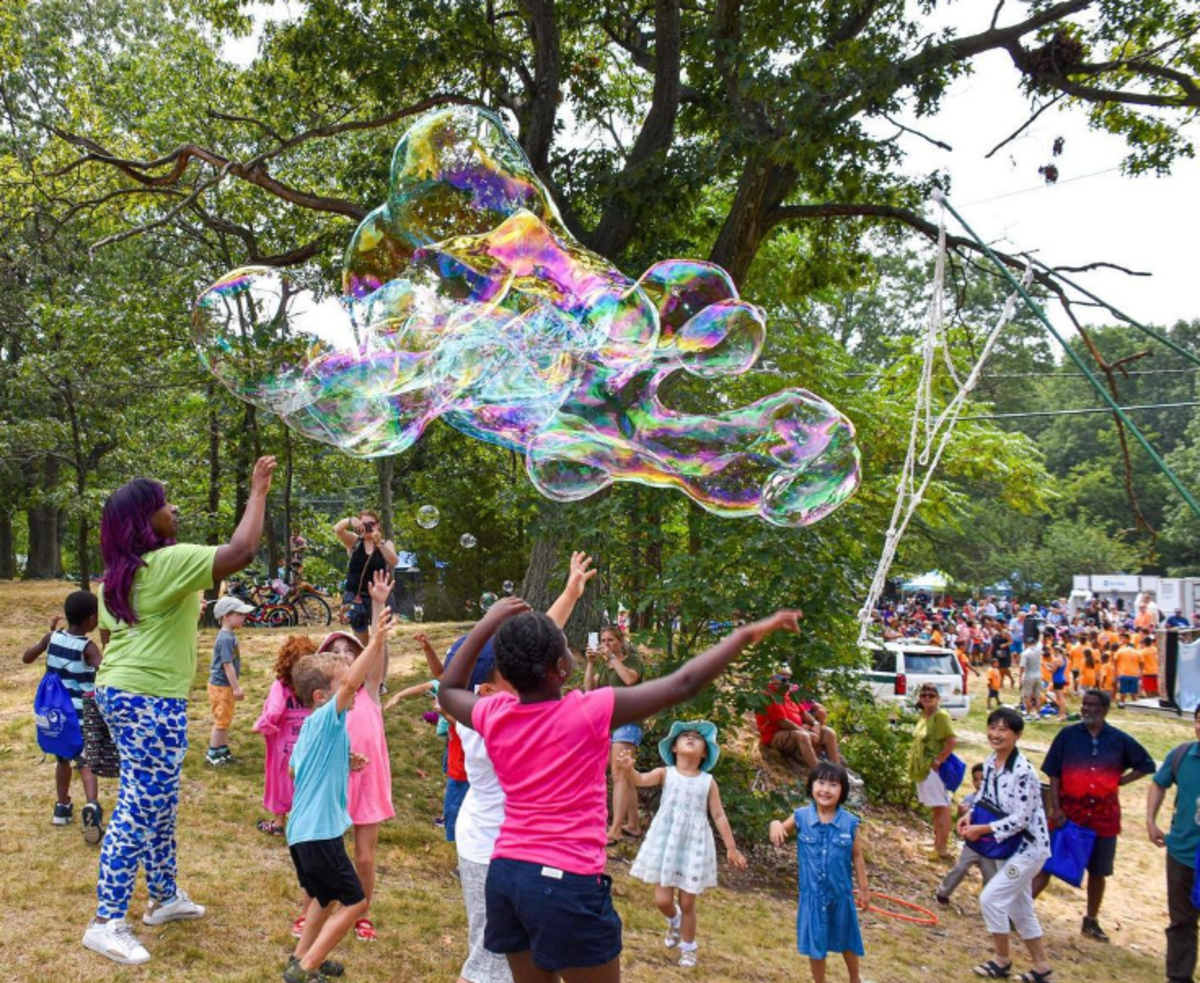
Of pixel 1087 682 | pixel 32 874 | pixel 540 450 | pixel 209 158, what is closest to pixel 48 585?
pixel 209 158

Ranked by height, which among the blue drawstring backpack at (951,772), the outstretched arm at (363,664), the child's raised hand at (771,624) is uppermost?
the child's raised hand at (771,624)

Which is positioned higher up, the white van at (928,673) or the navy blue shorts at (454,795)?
the navy blue shorts at (454,795)

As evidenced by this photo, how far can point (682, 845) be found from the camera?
5.78 meters

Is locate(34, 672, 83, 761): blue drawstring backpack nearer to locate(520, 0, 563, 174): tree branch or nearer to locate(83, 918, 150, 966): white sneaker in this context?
locate(83, 918, 150, 966): white sneaker

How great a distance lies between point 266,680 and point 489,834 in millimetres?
7976

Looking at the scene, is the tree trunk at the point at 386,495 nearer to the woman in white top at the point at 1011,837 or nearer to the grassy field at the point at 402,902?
the grassy field at the point at 402,902

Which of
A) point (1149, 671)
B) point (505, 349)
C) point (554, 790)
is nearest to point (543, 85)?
point (505, 349)

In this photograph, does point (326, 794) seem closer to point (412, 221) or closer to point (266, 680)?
point (412, 221)

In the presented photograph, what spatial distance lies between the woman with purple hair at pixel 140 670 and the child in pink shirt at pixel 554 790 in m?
1.84

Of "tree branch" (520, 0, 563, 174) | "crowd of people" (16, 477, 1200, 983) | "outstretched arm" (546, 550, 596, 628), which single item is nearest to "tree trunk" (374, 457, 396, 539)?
"tree branch" (520, 0, 563, 174)

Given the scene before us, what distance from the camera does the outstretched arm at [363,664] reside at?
3.92m

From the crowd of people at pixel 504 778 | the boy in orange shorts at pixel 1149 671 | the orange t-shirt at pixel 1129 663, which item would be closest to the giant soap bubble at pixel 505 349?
the crowd of people at pixel 504 778

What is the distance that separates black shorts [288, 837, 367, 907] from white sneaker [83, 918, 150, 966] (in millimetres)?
941

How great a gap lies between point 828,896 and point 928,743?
16.0 feet
